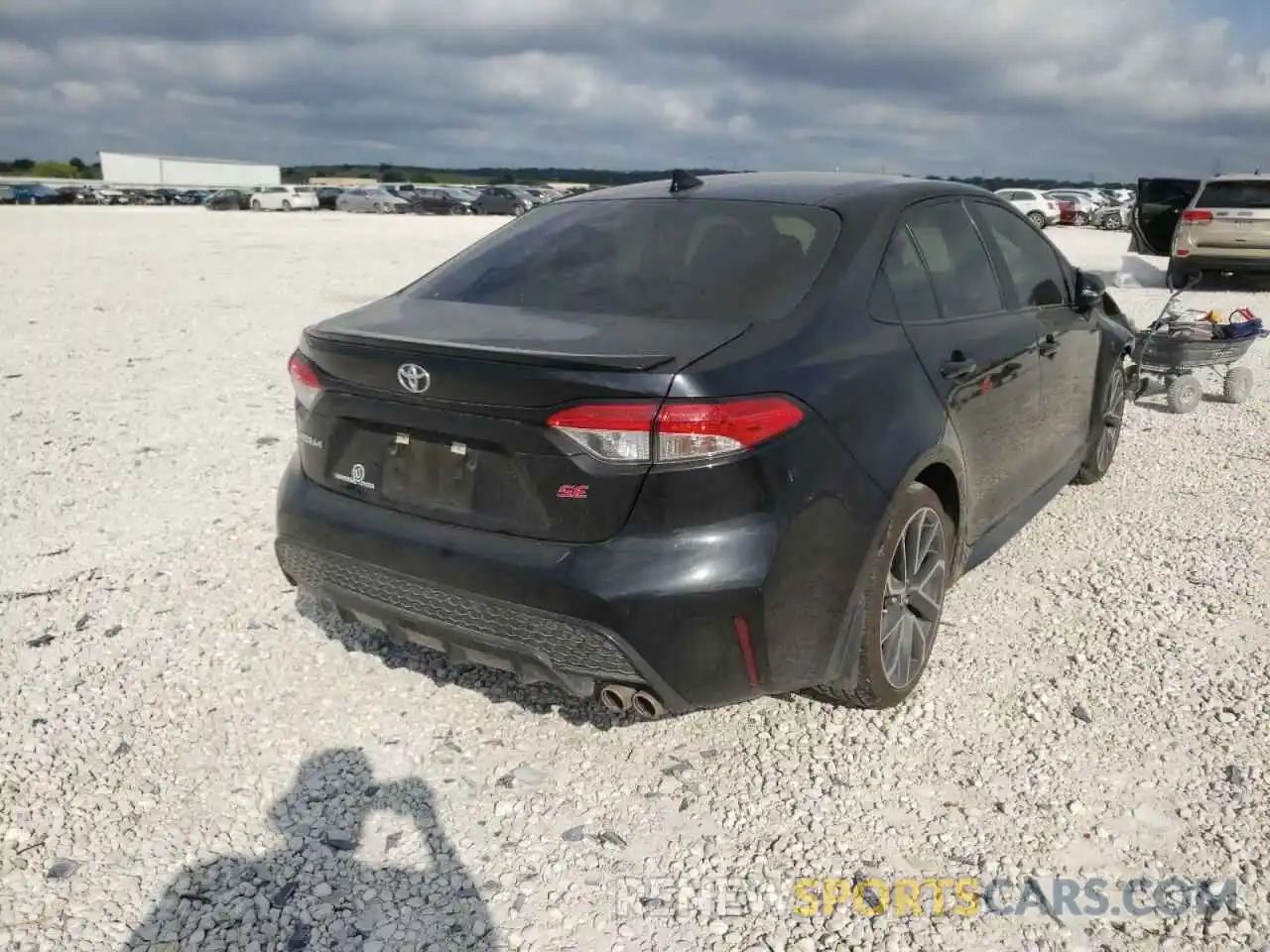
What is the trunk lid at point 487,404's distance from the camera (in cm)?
246

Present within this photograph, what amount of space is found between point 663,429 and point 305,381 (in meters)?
1.27

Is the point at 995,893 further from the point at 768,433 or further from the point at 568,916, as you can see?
the point at 768,433

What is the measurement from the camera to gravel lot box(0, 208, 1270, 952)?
94.0 inches

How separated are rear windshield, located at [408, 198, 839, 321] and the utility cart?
4.29m

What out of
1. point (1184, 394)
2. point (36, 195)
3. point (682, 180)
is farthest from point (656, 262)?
point (36, 195)

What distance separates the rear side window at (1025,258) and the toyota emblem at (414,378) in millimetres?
2493

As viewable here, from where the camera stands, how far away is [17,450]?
591 centimetres

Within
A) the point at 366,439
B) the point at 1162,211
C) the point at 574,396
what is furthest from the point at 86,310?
the point at 1162,211

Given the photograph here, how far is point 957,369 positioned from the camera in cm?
329

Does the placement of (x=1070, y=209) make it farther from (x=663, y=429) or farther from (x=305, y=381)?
(x=663, y=429)

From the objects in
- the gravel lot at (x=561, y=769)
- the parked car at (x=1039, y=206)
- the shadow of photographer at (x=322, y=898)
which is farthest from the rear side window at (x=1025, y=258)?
the parked car at (x=1039, y=206)

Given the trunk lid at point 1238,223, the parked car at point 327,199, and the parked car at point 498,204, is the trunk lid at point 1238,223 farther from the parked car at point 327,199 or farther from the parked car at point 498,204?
the parked car at point 327,199

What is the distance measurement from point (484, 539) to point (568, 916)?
956mm

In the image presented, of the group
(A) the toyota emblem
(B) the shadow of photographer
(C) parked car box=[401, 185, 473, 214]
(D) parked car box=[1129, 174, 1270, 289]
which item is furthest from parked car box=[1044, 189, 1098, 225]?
(B) the shadow of photographer
